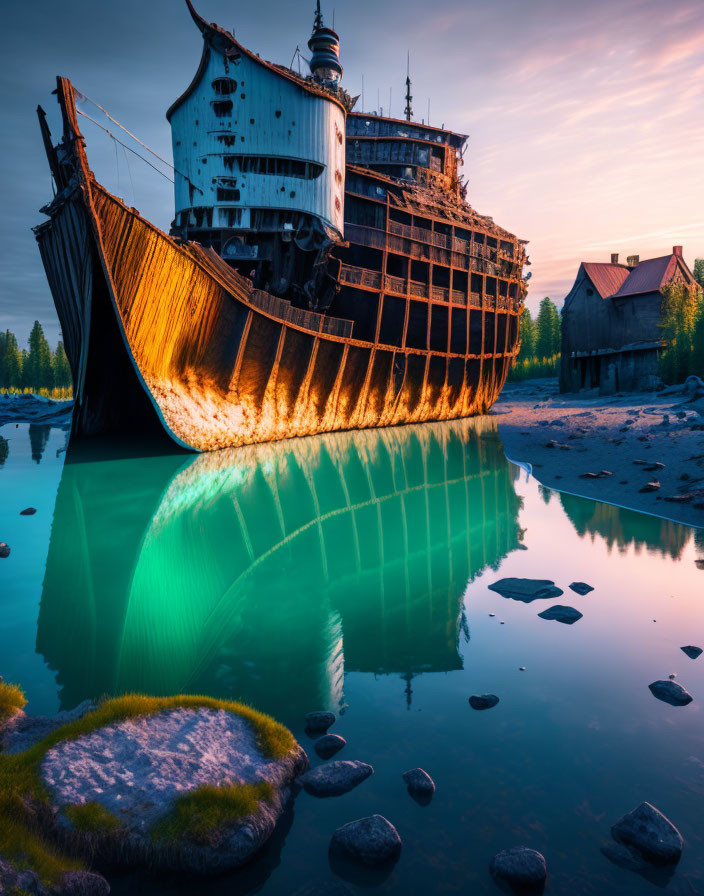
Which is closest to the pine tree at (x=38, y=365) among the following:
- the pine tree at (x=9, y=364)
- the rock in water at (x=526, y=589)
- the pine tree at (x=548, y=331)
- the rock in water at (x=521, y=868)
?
the pine tree at (x=9, y=364)

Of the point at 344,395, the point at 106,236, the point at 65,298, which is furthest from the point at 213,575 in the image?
the point at 344,395

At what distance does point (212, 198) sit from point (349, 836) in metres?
24.6

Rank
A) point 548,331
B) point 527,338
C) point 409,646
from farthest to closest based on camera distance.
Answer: point 527,338 < point 548,331 < point 409,646

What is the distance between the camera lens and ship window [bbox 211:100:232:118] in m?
22.8

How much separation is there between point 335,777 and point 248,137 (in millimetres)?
25033

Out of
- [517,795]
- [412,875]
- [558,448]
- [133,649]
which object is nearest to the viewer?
[412,875]

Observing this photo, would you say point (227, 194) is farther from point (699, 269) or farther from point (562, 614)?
point (699, 269)

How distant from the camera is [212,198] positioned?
23.1 m

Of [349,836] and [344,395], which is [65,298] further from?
[349,836]

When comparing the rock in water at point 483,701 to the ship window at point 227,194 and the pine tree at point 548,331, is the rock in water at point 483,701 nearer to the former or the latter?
the ship window at point 227,194

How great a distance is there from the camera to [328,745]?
414 centimetres

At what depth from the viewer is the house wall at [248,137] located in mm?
22766

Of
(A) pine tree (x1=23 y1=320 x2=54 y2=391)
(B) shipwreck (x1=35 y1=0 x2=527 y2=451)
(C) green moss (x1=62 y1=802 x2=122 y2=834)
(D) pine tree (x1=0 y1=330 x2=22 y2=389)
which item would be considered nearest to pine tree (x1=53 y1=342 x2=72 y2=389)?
(A) pine tree (x1=23 y1=320 x2=54 y2=391)

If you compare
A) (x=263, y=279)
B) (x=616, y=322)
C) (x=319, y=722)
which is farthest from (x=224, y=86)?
(x=616, y=322)
